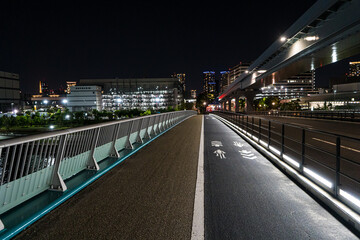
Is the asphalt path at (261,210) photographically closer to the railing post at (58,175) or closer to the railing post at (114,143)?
the railing post at (58,175)

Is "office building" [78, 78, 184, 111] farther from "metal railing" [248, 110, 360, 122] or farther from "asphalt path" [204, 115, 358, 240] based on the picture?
"asphalt path" [204, 115, 358, 240]

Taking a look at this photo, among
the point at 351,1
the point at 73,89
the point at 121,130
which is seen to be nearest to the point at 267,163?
the point at 121,130

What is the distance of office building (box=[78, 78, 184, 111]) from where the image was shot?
542ft

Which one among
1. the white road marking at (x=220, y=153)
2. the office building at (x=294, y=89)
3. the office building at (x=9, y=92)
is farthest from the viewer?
the office building at (x=294, y=89)

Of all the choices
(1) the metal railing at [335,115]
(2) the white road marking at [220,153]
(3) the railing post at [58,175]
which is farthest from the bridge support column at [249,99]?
(3) the railing post at [58,175]

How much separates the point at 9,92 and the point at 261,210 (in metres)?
154

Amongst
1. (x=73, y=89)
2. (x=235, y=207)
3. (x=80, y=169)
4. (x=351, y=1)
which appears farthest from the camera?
(x=73, y=89)

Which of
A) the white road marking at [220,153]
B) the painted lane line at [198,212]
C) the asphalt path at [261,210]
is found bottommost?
the white road marking at [220,153]

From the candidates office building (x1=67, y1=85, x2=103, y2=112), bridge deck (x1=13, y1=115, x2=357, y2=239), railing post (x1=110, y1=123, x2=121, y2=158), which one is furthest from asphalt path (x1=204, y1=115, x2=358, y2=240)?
office building (x1=67, y1=85, x2=103, y2=112)

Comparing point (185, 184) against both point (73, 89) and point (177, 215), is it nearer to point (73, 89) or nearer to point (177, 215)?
point (177, 215)

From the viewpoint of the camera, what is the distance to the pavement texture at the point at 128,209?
3195 millimetres

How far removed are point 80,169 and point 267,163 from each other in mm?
5812

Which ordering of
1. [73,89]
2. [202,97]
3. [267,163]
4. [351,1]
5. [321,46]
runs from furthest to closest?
1. [73,89]
2. [202,97]
3. [321,46]
4. [351,1]
5. [267,163]

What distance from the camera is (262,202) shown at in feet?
14.0
